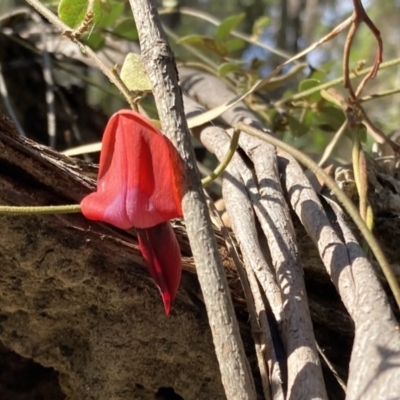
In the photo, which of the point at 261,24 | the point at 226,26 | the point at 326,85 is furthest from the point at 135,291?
the point at 261,24

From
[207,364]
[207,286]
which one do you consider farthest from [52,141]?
[207,286]

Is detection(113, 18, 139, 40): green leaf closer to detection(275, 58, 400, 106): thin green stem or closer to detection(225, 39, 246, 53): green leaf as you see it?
detection(225, 39, 246, 53): green leaf

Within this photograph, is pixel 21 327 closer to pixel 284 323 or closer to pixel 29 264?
pixel 29 264

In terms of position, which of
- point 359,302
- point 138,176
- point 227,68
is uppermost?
point 227,68

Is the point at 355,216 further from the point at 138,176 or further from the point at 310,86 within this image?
the point at 310,86

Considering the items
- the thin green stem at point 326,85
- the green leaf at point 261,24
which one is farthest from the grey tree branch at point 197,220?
the green leaf at point 261,24

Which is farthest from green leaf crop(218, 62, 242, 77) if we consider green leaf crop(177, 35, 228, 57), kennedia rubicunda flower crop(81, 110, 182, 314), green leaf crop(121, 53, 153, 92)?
kennedia rubicunda flower crop(81, 110, 182, 314)

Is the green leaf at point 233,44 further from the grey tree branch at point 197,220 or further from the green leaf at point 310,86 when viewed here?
the grey tree branch at point 197,220
